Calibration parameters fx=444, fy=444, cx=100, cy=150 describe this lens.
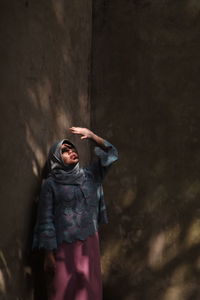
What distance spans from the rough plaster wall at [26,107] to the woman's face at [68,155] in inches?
8.1

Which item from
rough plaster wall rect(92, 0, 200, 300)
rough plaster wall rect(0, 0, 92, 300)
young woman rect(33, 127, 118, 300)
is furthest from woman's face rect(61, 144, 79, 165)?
rough plaster wall rect(92, 0, 200, 300)

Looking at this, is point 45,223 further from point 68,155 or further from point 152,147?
point 152,147

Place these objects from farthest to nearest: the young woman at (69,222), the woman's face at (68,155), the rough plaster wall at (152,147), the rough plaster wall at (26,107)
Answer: the rough plaster wall at (152,147)
the woman's face at (68,155)
the young woman at (69,222)
the rough plaster wall at (26,107)

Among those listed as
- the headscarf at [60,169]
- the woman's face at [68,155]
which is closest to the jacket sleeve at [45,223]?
the headscarf at [60,169]

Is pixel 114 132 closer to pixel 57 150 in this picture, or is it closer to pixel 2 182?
pixel 57 150

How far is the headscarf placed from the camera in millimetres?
3744

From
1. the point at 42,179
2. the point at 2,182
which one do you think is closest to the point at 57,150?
the point at 42,179

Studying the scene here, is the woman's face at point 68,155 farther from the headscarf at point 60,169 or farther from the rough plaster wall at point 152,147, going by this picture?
the rough plaster wall at point 152,147

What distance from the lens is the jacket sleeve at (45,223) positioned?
11.6ft

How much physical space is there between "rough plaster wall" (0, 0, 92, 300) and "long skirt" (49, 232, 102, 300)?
9.7 inches

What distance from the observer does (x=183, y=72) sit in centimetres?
487

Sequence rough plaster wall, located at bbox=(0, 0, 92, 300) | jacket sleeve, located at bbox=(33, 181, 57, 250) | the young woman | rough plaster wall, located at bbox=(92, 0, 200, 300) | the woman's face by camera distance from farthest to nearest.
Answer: rough plaster wall, located at bbox=(92, 0, 200, 300)
the woman's face
the young woman
jacket sleeve, located at bbox=(33, 181, 57, 250)
rough plaster wall, located at bbox=(0, 0, 92, 300)

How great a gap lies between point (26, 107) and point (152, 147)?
178cm

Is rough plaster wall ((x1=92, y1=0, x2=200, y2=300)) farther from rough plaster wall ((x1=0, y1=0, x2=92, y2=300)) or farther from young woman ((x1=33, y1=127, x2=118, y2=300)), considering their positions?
young woman ((x1=33, y1=127, x2=118, y2=300))
